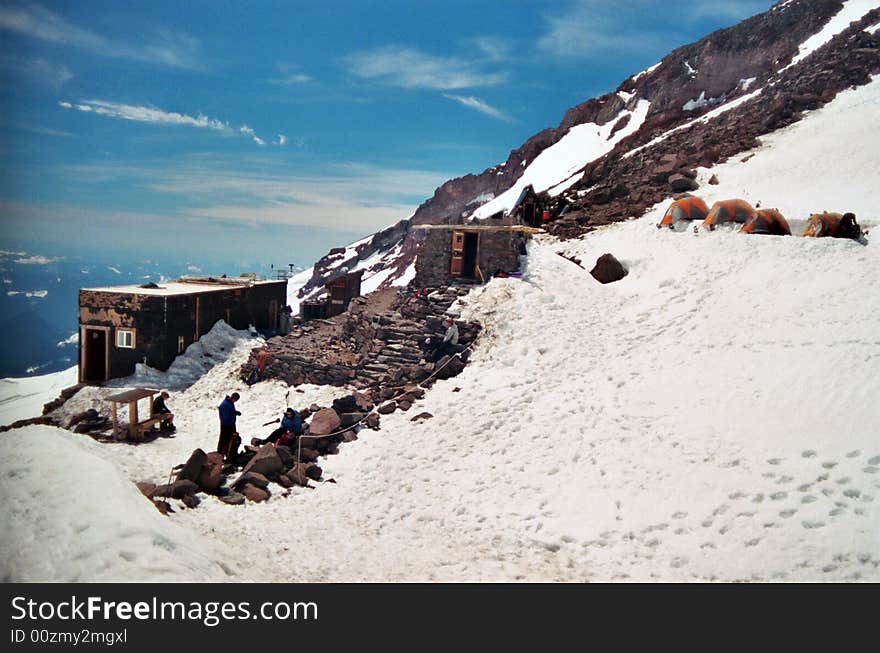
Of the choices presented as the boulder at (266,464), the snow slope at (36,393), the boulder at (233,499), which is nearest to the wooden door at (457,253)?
the boulder at (266,464)

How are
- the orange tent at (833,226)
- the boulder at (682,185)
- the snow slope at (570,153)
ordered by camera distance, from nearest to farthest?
the orange tent at (833,226) < the boulder at (682,185) < the snow slope at (570,153)

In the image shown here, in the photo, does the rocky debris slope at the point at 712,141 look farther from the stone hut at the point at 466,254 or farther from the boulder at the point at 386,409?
the boulder at the point at 386,409

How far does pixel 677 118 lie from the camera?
45906mm

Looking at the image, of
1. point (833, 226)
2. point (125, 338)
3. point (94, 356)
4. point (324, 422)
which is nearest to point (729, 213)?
point (833, 226)

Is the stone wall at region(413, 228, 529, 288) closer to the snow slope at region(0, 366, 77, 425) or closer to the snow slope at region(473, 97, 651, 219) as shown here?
the snow slope at region(0, 366, 77, 425)

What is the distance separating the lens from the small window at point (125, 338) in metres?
20.0

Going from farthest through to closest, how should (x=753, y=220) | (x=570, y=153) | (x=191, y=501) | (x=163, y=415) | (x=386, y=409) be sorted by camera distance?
1. (x=570, y=153)
2. (x=753, y=220)
3. (x=163, y=415)
4. (x=386, y=409)
5. (x=191, y=501)

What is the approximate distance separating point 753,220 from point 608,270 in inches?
214

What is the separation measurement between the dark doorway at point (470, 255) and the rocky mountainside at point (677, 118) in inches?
52.7

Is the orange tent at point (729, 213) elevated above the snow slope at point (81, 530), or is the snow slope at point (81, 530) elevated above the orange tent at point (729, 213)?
the orange tent at point (729, 213)

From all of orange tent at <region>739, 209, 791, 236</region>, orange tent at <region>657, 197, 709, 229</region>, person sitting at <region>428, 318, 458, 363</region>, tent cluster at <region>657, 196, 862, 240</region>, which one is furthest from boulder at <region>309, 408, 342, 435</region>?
orange tent at <region>657, 197, 709, 229</region>

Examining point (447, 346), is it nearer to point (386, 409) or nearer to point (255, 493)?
point (386, 409)

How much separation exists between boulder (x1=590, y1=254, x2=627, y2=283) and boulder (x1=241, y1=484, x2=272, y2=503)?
1410 cm
